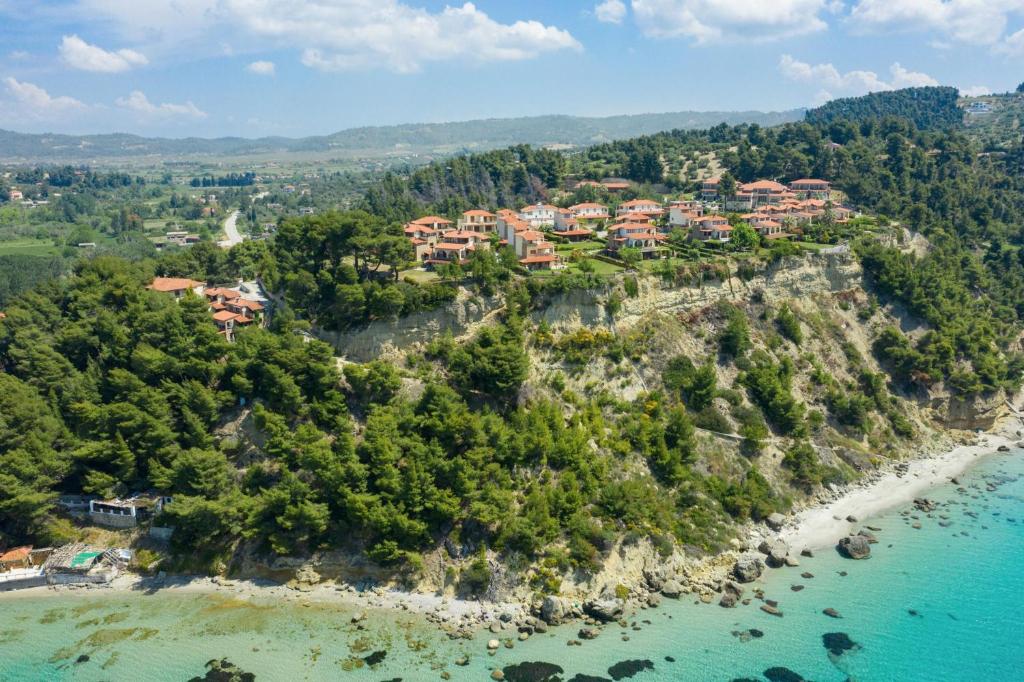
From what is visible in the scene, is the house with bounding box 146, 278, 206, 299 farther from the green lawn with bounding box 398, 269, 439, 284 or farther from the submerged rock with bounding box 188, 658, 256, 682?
the submerged rock with bounding box 188, 658, 256, 682

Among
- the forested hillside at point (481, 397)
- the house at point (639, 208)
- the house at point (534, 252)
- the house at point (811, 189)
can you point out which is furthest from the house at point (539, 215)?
the house at point (811, 189)

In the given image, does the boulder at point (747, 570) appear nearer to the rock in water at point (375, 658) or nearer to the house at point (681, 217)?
the rock in water at point (375, 658)

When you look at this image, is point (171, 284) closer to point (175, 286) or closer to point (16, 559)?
point (175, 286)

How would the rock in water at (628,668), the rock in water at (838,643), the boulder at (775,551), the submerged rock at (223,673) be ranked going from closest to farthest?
1. the submerged rock at (223,673)
2. the rock in water at (628,668)
3. the rock in water at (838,643)
4. the boulder at (775,551)

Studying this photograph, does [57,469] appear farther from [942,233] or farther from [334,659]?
[942,233]

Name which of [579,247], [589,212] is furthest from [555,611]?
[589,212]

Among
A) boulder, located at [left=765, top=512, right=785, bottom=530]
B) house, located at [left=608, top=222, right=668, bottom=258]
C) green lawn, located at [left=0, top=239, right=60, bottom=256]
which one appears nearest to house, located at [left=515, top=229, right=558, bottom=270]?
house, located at [left=608, top=222, right=668, bottom=258]

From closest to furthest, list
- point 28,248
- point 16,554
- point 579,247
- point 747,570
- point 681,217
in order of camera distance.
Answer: point 16,554 < point 747,570 < point 579,247 < point 681,217 < point 28,248

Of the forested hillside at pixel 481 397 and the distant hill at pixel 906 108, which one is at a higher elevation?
the distant hill at pixel 906 108
